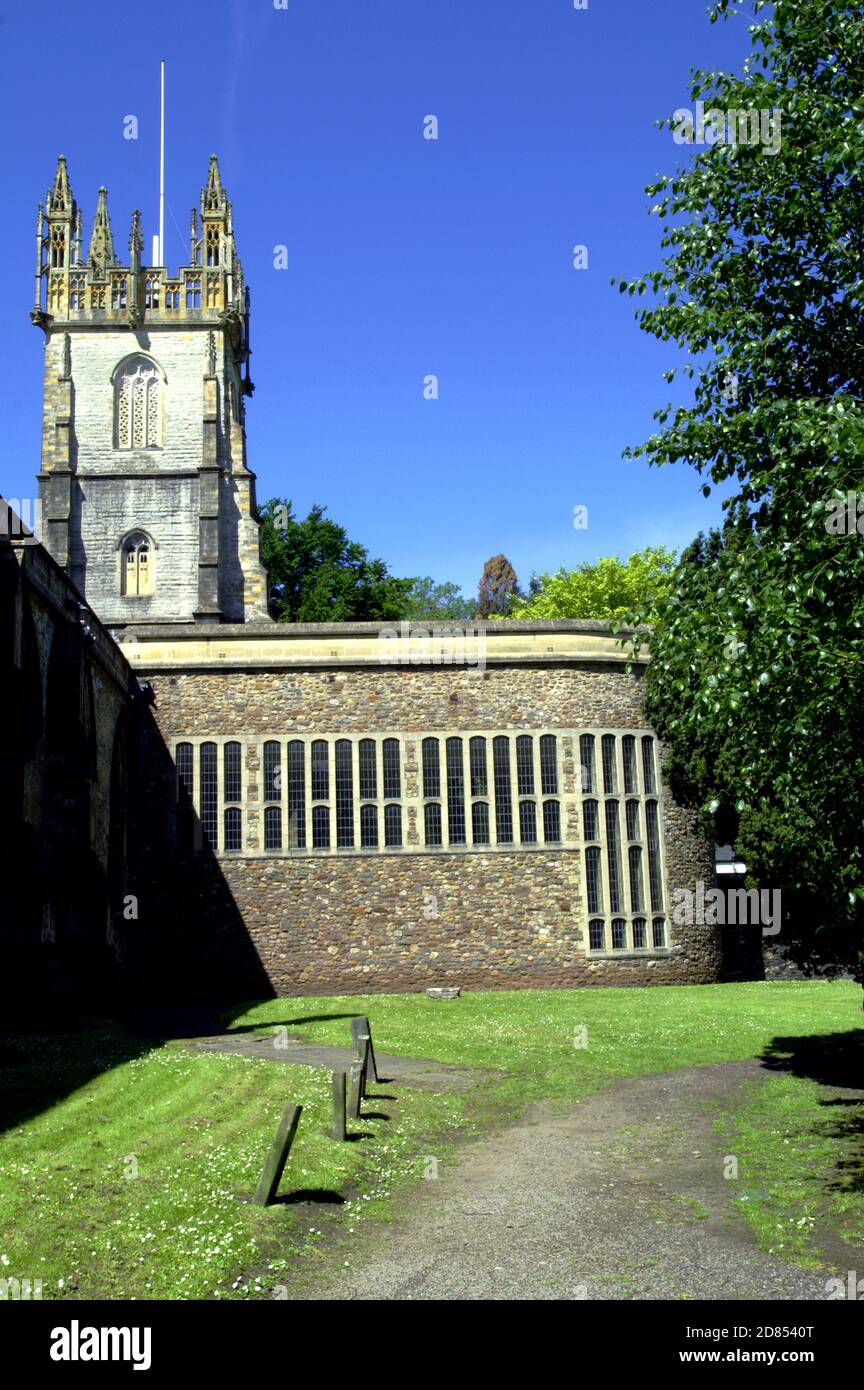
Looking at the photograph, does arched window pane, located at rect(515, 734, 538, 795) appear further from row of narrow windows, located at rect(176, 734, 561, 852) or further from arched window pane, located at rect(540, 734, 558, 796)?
arched window pane, located at rect(540, 734, 558, 796)

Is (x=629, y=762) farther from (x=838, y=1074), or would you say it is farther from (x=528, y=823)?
(x=838, y=1074)

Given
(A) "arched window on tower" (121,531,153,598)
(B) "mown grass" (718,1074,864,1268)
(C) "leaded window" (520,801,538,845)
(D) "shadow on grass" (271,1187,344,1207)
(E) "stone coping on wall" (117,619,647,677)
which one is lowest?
(B) "mown grass" (718,1074,864,1268)

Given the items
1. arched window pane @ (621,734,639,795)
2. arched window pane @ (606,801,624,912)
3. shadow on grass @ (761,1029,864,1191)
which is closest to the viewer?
shadow on grass @ (761,1029,864,1191)

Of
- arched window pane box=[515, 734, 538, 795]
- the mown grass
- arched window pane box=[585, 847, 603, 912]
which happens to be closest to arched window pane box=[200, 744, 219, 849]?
arched window pane box=[515, 734, 538, 795]

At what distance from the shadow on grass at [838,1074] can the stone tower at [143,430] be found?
98.9ft

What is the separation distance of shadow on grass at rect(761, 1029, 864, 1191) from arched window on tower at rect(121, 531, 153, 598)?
32874 mm

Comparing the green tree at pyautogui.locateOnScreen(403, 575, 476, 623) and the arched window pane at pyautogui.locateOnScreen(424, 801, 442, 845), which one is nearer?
the arched window pane at pyautogui.locateOnScreen(424, 801, 442, 845)

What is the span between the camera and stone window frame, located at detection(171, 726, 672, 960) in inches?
1133

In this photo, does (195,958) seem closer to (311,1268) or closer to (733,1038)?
(733,1038)

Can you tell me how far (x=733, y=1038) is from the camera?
21.5 m

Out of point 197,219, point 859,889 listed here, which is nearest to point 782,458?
point 859,889

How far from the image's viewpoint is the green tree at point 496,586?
86.3 m

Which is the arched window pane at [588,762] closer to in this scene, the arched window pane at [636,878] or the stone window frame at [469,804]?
the stone window frame at [469,804]
